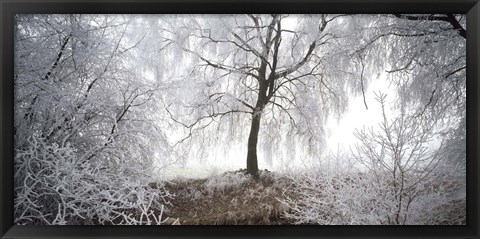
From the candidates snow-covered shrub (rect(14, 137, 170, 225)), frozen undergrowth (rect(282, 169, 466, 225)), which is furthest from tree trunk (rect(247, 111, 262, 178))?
snow-covered shrub (rect(14, 137, 170, 225))

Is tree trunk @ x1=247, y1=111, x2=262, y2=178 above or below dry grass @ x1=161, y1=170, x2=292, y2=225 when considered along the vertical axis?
Result: above

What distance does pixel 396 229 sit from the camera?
1779 millimetres

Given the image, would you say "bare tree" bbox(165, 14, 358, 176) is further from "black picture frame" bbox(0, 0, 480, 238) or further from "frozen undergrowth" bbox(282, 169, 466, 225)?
"frozen undergrowth" bbox(282, 169, 466, 225)

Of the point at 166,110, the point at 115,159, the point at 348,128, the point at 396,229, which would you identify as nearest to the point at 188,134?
the point at 166,110

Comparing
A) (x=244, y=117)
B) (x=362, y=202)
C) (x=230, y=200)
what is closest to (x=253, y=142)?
(x=244, y=117)

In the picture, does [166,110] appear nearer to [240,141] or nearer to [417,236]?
[240,141]

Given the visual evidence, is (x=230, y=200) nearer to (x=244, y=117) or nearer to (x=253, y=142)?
(x=253, y=142)

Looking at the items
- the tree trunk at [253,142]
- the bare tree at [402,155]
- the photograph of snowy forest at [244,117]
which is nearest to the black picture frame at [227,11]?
the photograph of snowy forest at [244,117]

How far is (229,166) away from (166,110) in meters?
0.46

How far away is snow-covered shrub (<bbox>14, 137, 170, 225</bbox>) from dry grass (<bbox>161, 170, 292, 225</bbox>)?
11 cm

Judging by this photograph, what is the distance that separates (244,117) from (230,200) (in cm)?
46

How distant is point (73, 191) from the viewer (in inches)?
69.2

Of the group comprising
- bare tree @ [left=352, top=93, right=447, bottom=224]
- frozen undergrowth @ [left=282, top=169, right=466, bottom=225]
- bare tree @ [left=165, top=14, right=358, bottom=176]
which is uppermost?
bare tree @ [left=165, top=14, right=358, bottom=176]

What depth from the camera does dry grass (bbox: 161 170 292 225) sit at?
1783 mm
